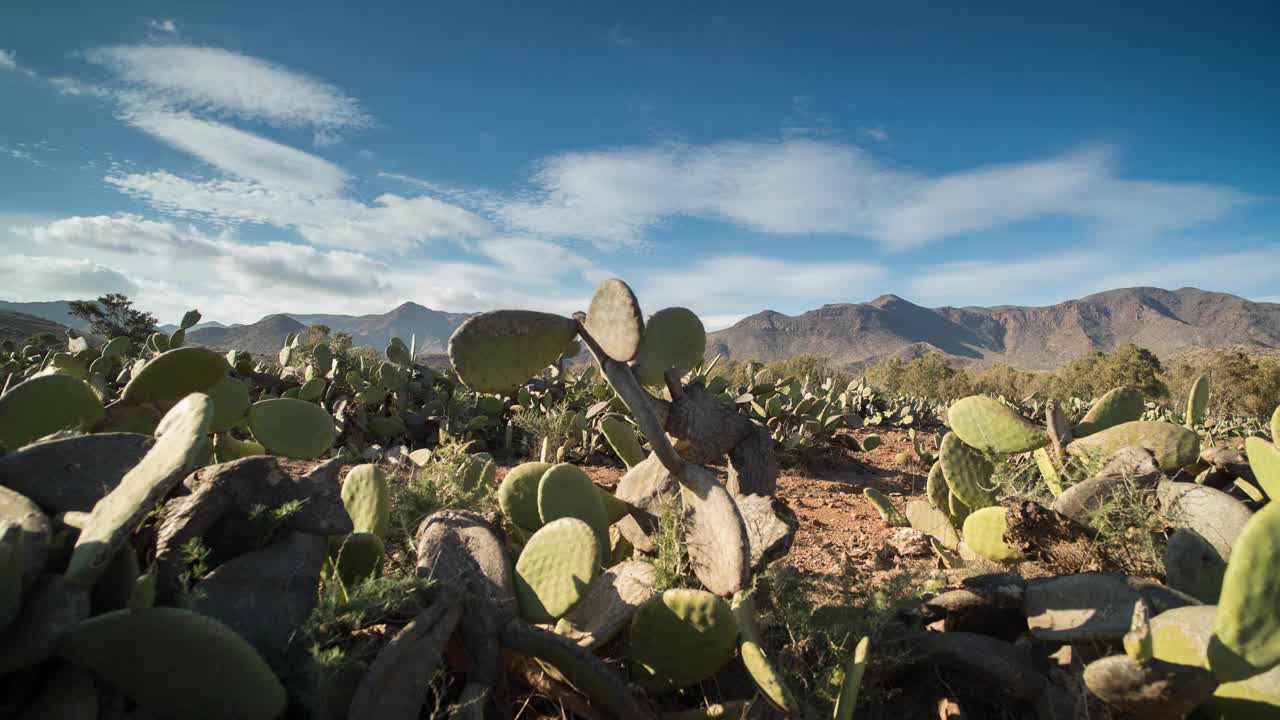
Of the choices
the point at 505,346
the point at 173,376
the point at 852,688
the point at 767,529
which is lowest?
the point at 852,688

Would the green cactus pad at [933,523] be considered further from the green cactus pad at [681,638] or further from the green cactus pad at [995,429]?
the green cactus pad at [681,638]

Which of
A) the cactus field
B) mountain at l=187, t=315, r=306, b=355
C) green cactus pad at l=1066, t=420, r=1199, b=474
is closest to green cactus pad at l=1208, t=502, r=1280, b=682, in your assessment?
the cactus field

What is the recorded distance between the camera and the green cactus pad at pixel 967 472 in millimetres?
3107

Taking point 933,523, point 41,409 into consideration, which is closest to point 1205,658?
point 933,523

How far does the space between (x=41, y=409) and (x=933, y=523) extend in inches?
161

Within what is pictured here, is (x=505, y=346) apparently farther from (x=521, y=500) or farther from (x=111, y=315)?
(x=111, y=315)

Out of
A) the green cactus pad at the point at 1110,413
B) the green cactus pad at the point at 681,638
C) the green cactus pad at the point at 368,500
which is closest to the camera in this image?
the green cactus pad at the point at 681,638

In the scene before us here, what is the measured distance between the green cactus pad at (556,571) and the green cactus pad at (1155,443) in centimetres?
221

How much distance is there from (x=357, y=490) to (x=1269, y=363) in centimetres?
3755

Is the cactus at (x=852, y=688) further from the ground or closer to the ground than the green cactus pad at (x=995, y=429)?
closer to the ground

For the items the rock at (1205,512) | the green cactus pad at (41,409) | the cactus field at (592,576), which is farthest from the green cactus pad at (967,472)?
the green cactus pad at (41,409)

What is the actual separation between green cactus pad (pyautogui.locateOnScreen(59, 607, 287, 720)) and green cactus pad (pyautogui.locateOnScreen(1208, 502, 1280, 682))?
2.19m

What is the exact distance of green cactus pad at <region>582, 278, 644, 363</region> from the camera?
2.14 metres

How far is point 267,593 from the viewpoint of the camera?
1.67m
